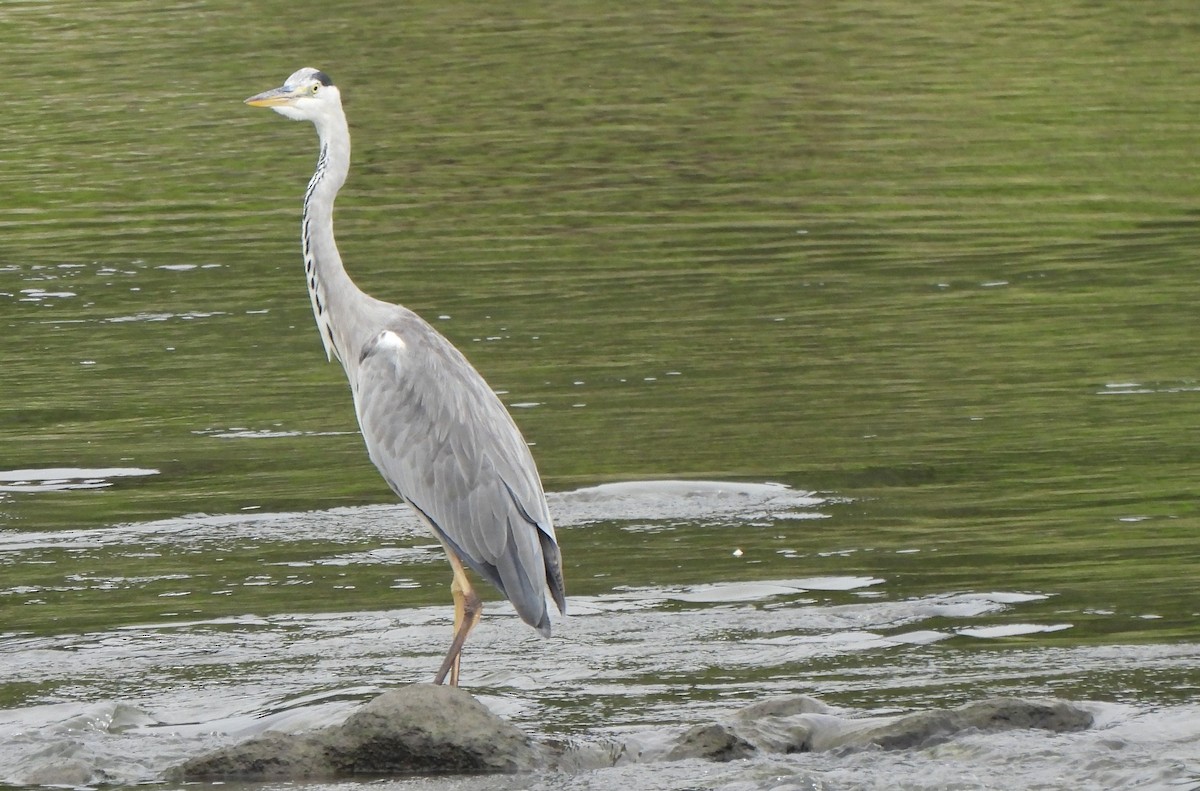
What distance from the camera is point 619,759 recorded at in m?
6.39

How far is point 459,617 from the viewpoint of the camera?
724 cm

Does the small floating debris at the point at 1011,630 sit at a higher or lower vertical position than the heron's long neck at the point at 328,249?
lower

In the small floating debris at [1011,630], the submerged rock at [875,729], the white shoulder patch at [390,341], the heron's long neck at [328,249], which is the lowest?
the small floating debris at [1011,630]

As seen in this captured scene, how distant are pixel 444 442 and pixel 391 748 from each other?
60.9 inches

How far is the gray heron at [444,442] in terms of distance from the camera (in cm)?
718

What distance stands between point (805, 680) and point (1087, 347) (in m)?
5.57

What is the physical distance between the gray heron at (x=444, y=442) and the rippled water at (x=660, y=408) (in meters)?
0.41

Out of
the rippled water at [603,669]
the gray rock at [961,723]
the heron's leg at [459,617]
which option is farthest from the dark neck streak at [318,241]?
the gray rock at [961,723]

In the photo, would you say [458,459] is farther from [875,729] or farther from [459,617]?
[875,729]

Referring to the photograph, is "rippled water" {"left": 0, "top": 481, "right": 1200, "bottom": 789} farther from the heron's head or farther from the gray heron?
the heron's head

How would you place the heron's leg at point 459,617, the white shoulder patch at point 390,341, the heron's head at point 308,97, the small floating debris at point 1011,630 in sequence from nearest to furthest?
the heron's leg at point 459,617 → the small floating debris at point 1011,630 → the white shoulder patch at point 390,341 → the heron's head at point 308,97

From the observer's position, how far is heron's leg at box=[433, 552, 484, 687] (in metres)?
6.96

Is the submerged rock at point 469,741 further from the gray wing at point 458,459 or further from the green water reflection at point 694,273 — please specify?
the green water reflection at point 694,273

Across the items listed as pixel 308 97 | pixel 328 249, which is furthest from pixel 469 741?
pixel 308 97
